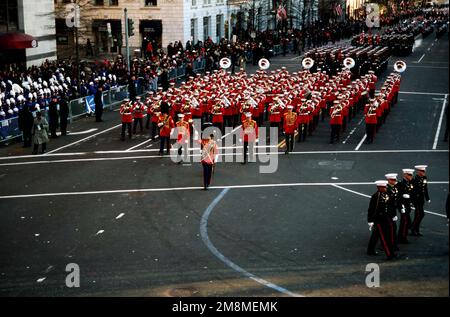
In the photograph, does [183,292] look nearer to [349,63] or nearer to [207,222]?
[207,222]

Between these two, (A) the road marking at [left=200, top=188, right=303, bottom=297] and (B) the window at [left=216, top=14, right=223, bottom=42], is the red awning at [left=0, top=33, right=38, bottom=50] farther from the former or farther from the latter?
(B) the window at [left=216, top=14, right=223, bottom=42]

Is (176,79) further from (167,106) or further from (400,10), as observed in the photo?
(400,10)

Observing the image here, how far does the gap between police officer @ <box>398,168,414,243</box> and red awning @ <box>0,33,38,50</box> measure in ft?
104

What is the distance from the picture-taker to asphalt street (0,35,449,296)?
44.3 ft

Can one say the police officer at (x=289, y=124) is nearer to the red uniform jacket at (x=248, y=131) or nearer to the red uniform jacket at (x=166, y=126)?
the red uniform jacket at (x=248, y=131)

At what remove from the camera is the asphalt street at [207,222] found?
44.3ft

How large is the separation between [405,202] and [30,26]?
35.7 metres

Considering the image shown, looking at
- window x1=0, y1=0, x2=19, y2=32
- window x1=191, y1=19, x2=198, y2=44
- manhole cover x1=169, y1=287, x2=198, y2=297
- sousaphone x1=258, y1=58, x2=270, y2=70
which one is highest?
window x1=0, y1=0, x2=19, y2=32

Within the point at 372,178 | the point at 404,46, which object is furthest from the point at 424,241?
the point at 404,46

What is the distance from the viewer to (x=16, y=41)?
1683 inches

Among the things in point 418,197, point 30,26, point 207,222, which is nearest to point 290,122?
point 207,222

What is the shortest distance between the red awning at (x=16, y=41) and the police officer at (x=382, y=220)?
1273 inches

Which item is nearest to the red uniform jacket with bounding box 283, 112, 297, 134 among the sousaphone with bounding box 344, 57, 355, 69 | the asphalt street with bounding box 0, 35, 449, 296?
the asphalt street with bounding box 0, 35, 449, 296
